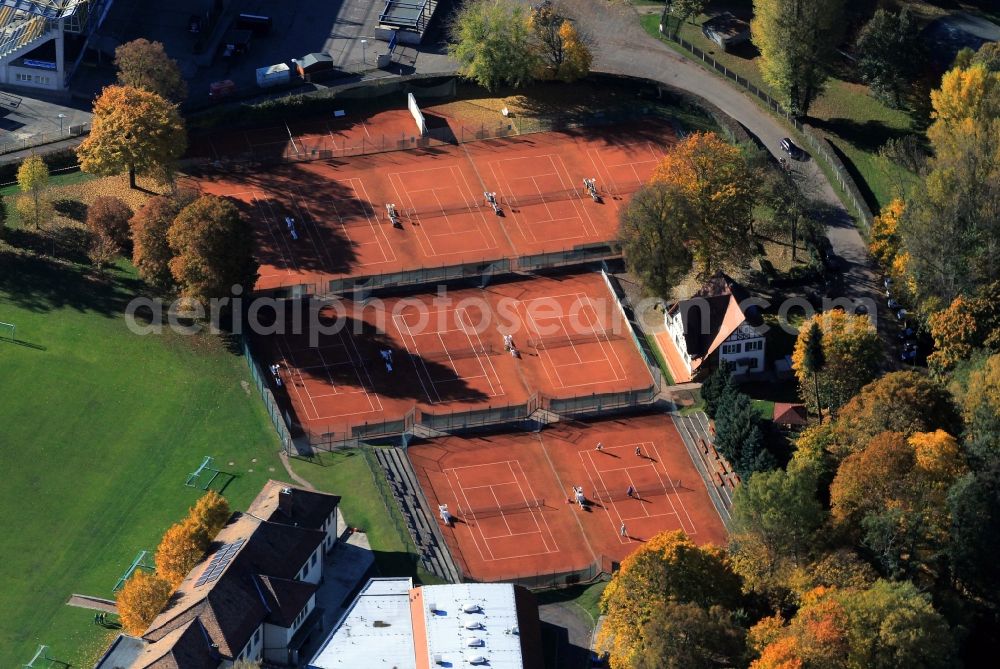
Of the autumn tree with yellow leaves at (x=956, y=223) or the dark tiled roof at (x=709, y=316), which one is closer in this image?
the autumn tree with yellow leaves at (x=956, y=223)

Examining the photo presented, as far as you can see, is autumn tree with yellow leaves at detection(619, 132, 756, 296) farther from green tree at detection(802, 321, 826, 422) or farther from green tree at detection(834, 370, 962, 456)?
green tree at detection(834, 370, 962, 456)

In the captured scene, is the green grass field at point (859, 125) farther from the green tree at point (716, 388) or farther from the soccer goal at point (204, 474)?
the soccer goal at point (204, 474)

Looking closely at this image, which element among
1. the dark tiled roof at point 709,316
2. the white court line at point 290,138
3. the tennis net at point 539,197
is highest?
the dark tiled roof at point 709,316

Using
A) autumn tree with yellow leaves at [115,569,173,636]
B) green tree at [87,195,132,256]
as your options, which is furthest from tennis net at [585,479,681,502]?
green tree at [87,195,132,256]

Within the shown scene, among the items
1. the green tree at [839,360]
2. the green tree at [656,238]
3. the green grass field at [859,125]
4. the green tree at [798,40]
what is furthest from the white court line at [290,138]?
the green tree at [839,360]

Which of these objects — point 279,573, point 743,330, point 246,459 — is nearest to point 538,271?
point 743,330
